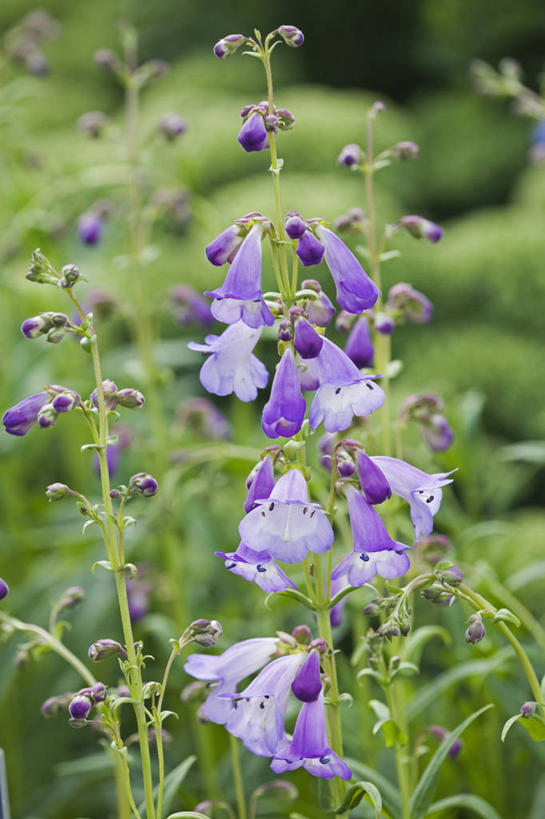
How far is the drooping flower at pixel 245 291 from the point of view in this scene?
0.77 meters

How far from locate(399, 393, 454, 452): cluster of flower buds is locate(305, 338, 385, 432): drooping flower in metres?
0.35

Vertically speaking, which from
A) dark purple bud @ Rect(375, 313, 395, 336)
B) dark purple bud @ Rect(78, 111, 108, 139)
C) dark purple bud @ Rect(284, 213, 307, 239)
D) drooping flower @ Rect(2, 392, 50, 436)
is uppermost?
dark purple bud @ Rect(78, 111, 108, 139)

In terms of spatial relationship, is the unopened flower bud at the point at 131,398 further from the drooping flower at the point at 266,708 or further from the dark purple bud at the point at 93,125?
the dark purple bud at the point at 93,125

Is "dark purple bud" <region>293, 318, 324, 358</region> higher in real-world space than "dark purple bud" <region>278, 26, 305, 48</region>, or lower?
lower

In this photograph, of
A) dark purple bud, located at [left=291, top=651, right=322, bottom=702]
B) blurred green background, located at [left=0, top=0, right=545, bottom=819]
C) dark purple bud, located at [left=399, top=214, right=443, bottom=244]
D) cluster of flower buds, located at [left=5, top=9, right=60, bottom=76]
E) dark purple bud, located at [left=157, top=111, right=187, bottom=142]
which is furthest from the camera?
cluster of flower buds, located at [left=5, top=9, right=60, bottom=76]

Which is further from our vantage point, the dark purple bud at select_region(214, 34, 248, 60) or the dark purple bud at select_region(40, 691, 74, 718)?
the dark purple bud at select_region(40, 691, 74, 718)

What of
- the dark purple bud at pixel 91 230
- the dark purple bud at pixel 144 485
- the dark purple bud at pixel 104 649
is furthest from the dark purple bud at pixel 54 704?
the dark purple bud at pixel 91 230

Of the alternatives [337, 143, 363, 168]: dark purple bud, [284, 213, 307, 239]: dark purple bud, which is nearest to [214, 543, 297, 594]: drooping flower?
[284, 213, 307, 239]: dark purple bud

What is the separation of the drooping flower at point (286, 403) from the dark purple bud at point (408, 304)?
0.38 meters

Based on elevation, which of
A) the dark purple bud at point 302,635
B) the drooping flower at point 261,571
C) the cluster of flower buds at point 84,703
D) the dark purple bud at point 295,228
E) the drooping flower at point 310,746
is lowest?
the drooping flower at point 310,746

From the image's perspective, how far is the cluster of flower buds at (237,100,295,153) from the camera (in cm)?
80

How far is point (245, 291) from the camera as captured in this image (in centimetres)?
77

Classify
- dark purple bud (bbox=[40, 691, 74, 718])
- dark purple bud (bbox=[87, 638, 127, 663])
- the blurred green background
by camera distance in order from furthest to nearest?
the blurred green background
dark purple bud (bbox=[40, 691, 74, 718])
dark purple bud (bbox=[87, 638, 127, 663])

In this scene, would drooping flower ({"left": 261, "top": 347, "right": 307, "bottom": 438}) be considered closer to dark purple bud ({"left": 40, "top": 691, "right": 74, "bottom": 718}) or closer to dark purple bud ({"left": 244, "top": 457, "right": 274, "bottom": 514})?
dark purple bud ({"left": 244, "top": 457, "right": 274, "bottom": 514})
